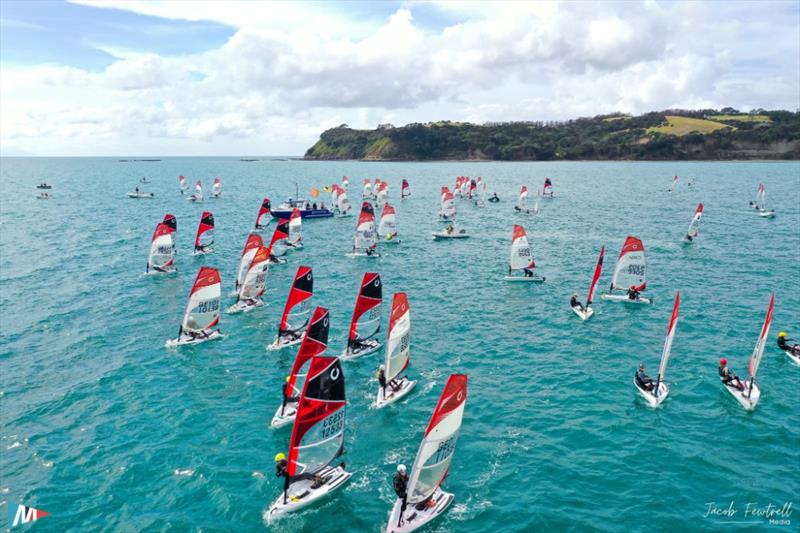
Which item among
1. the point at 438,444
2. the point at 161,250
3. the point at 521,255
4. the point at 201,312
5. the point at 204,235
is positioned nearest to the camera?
the point at 438,444

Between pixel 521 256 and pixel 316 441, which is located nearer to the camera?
pixel 316 441

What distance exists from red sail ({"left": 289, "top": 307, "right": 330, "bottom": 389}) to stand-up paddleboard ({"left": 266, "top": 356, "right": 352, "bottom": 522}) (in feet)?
17.6

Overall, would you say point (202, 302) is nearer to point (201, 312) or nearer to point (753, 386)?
point (201, 312)

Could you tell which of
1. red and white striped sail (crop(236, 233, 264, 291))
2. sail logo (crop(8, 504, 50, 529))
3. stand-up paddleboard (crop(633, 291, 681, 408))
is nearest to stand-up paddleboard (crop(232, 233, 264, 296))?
red and white striped sail (crop(236, 233, 264, 291))

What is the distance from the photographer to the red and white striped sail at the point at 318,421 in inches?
923

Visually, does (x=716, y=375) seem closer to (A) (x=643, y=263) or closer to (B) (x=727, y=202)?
(A) (x=643, y=263)

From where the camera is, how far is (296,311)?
4088 centimetres

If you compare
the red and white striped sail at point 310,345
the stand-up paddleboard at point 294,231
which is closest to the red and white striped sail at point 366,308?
the red and white striped sail at point 310,345

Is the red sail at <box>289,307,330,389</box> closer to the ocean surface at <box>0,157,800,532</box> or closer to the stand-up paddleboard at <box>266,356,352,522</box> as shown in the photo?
the ocean surface at <box>0,157,800,532</box>

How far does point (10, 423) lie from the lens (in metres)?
30.4

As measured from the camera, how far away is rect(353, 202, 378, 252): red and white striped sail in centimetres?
7106

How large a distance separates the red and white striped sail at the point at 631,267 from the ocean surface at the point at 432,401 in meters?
3.01

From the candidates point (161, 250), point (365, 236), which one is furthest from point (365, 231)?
point (161, 250)

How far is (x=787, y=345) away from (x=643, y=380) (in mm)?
14879
